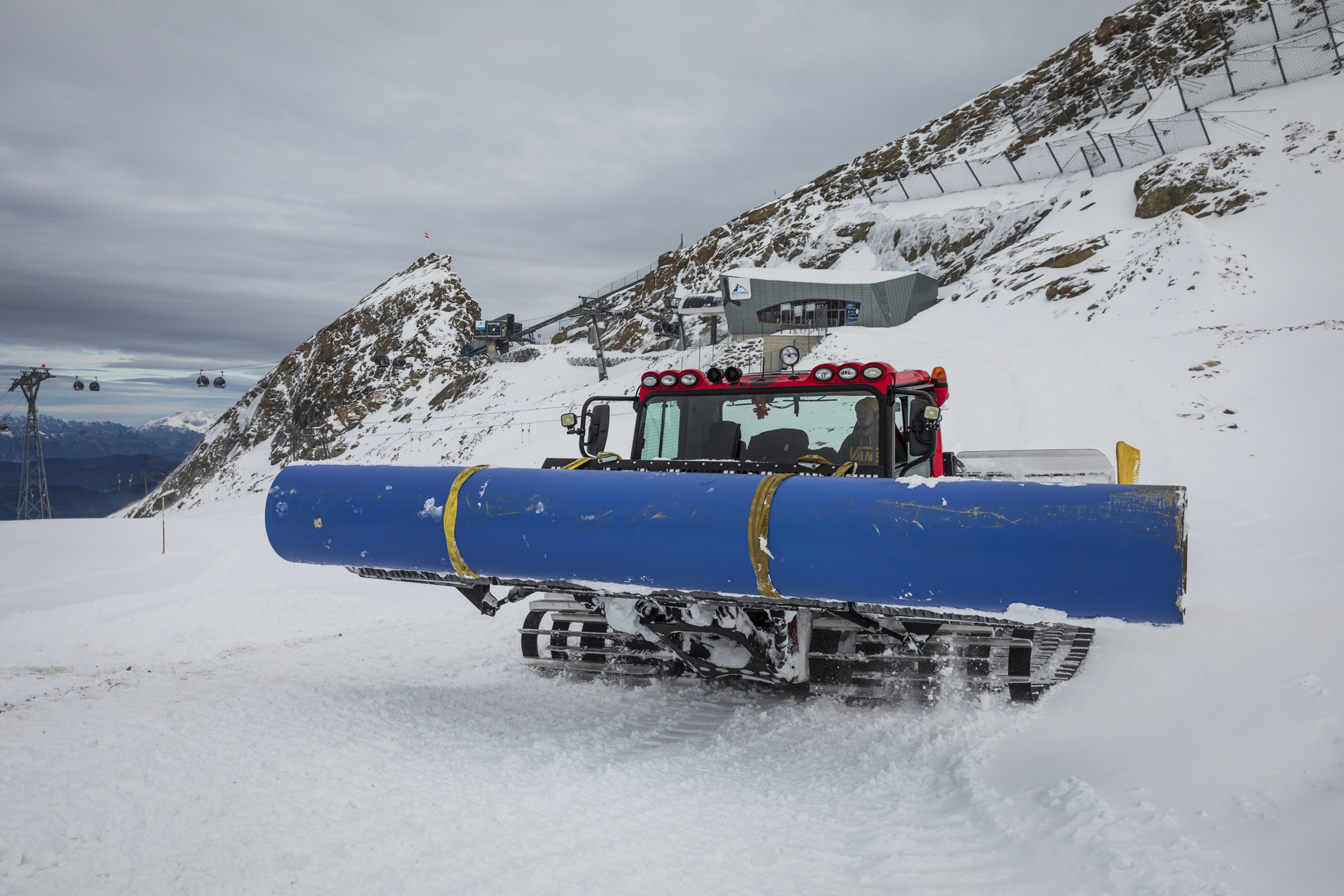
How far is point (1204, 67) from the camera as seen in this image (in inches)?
1897

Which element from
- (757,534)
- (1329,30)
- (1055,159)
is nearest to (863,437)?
(757,534)

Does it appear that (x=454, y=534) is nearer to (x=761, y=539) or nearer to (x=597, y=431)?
(x=761, y=539)

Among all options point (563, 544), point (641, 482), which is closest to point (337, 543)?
point (563, 544)

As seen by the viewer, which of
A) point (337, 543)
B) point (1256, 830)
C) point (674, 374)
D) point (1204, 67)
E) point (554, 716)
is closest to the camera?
point (1256, 830)

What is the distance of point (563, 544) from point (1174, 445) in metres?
12.8

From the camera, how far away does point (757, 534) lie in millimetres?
3471

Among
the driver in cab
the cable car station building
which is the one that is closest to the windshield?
the driver in cab

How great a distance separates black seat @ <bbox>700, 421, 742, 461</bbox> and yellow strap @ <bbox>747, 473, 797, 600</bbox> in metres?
1.92

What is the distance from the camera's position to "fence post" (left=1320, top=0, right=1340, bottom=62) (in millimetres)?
38688

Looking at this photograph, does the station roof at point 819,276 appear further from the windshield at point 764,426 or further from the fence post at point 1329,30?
the windshield at point 764,426

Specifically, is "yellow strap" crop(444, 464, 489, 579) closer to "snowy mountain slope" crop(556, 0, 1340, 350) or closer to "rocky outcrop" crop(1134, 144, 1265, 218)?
"rocky outcrop" crop(1134, 144, 1265, 218)

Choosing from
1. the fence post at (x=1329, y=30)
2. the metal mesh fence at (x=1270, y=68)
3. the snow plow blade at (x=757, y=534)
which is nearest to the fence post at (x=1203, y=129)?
the metal mesh fence at (x=1270, y=68)

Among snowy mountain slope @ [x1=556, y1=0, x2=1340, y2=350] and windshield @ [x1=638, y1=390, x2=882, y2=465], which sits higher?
snowy mountain slope @ [x1=556, y1=0, x2=1340, y2=350]

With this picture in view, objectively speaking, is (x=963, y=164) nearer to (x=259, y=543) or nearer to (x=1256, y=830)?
(x=259, y=543)
